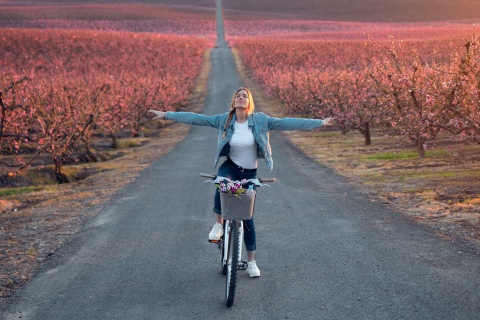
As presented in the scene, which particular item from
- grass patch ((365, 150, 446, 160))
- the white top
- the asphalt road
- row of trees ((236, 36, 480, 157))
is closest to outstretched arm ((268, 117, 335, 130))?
the white top

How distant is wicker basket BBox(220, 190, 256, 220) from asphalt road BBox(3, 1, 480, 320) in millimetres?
970

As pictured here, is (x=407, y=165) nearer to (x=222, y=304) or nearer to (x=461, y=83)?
(x=461, y=83)

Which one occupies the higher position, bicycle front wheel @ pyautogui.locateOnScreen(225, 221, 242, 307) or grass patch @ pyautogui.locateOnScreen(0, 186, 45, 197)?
bicycle front wheel @ pyautogui.locateOnScreen(225, 221, 242, 307)

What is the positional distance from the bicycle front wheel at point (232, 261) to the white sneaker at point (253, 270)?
2.48 ft

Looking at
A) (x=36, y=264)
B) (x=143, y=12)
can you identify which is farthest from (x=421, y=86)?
(x=143, y=12)

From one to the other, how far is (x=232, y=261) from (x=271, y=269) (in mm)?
1519

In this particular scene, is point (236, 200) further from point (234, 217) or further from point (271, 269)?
point (271, 269)

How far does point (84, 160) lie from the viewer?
24359 millimetres

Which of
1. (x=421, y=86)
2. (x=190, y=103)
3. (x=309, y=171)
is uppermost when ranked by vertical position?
(x=421, y=86)

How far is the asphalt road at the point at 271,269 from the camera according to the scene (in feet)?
23.4

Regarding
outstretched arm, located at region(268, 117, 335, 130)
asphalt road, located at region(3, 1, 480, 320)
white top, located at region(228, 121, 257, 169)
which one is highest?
outstretched arm, located at region(268, 117, 335, 130)

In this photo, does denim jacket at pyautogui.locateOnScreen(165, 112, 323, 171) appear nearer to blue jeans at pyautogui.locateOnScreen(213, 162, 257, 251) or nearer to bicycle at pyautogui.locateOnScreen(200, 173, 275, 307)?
blue jeans at pyautogui.locateOnScreen(213, 162, 257, 251)

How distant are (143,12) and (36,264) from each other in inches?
5250

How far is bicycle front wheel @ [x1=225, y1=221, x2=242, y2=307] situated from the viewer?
23.3 feet
